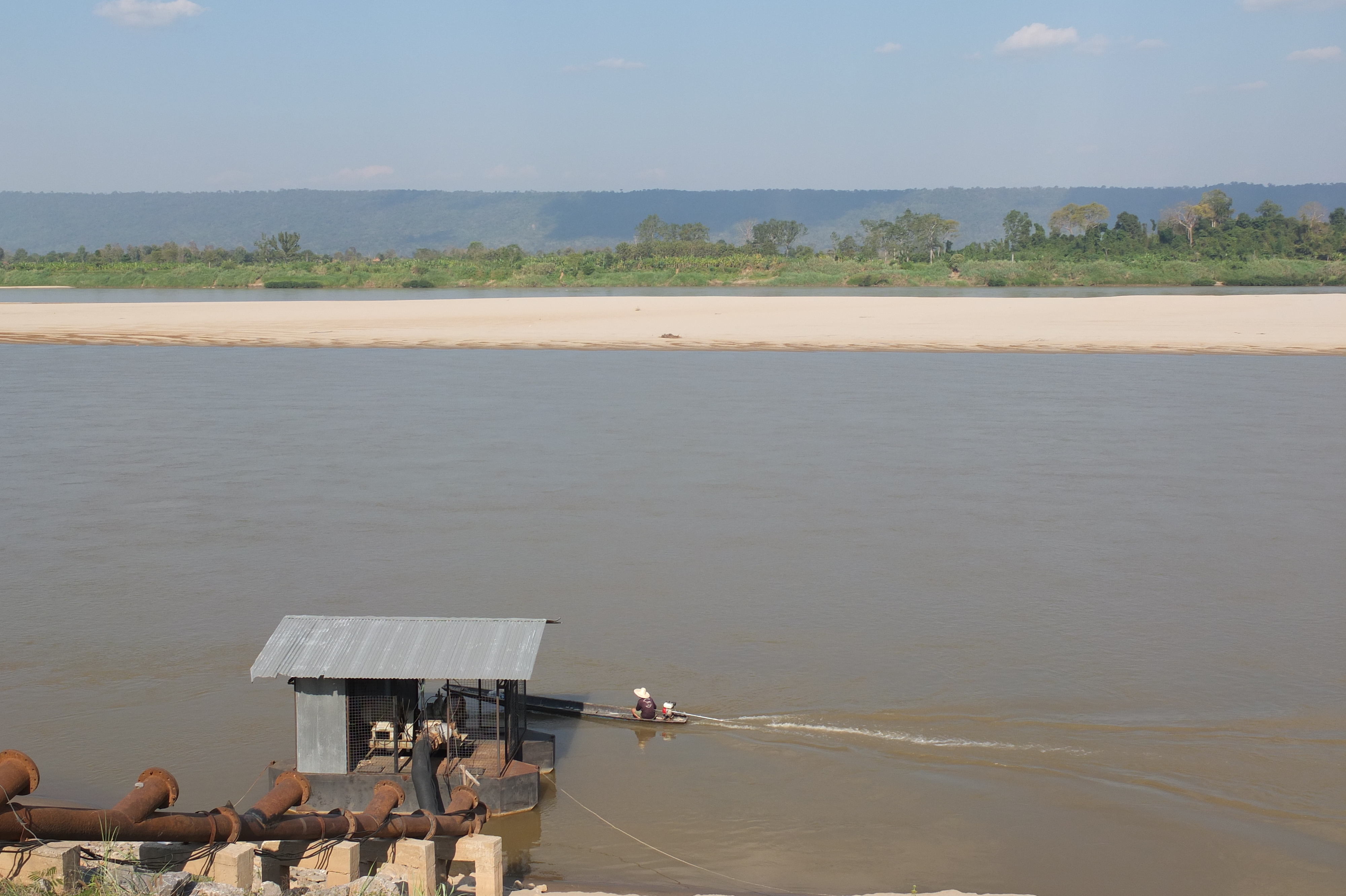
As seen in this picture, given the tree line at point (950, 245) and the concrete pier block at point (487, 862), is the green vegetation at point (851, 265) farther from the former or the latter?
the concrete pier block at point (487, 862)

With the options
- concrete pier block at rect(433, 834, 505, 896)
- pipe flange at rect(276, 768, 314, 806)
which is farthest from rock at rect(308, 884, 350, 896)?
pipe flange at rect(276, 768, 314, 806)

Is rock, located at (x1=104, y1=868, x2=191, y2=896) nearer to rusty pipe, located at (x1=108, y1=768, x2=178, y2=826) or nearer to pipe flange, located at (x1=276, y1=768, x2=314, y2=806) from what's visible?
rusty pipe, located at (x1=108, y1=768, x2=178, y2=826)

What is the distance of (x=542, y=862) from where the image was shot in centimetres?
926

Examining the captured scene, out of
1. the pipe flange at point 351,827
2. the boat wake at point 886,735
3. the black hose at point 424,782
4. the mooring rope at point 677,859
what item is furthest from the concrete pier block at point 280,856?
the boat wake at point 886,735

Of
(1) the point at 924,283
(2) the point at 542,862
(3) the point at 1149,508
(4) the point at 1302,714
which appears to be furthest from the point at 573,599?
(1) the point at 924,283

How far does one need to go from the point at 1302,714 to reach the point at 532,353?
33.1 meters

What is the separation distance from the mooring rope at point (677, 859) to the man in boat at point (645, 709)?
130cm

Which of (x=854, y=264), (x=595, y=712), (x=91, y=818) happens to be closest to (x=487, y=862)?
(x=91, y=818)

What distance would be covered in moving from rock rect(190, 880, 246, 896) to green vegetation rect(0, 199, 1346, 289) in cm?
8161

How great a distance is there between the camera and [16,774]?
6918 millimetres

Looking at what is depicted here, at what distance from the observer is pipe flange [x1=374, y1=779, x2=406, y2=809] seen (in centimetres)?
905

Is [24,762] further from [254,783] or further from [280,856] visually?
[254,783]

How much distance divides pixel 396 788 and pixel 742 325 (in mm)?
42562

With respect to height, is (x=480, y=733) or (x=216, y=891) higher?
(x=216, y=891)
